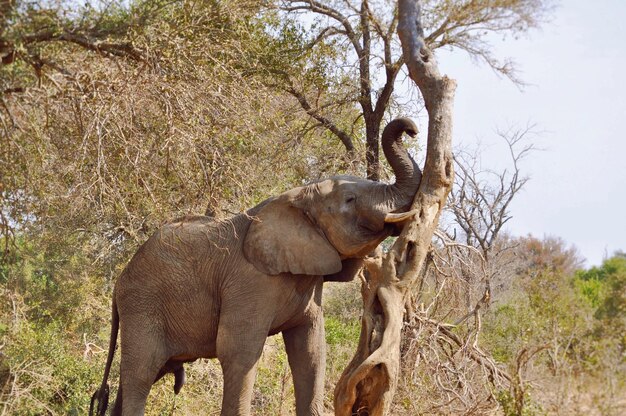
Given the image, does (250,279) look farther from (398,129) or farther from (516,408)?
(516,408)

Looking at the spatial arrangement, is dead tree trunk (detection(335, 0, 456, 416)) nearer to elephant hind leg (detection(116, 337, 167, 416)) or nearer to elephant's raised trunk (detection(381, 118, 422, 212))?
elephant's raised trunk (detection(381, 118, 422, 212))

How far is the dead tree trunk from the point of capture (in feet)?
24.4

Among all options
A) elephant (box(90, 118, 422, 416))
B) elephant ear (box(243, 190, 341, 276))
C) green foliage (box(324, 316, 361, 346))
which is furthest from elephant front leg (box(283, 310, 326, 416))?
green foliage (box(324, 316, 361, 346))

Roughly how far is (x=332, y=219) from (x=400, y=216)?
0.74 metres

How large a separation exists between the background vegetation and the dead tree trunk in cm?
114

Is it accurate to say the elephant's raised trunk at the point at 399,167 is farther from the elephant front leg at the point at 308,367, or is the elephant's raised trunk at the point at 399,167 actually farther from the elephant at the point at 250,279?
the elephant front leg at the point at 308,367

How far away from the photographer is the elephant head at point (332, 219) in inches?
307

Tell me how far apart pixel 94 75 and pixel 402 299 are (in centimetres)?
314

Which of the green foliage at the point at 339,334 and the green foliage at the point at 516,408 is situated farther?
the green foliage at the point at 339,334

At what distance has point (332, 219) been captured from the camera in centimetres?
809

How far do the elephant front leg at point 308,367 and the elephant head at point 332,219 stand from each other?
0.76 metres

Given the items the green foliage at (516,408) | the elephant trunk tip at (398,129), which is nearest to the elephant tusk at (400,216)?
the elephant trunk tip at (398,129)

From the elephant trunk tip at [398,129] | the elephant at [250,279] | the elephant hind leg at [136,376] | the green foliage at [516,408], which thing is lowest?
the green foliage at [516,408]

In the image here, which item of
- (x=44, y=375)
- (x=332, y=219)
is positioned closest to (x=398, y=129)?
(x=332, y=219)
